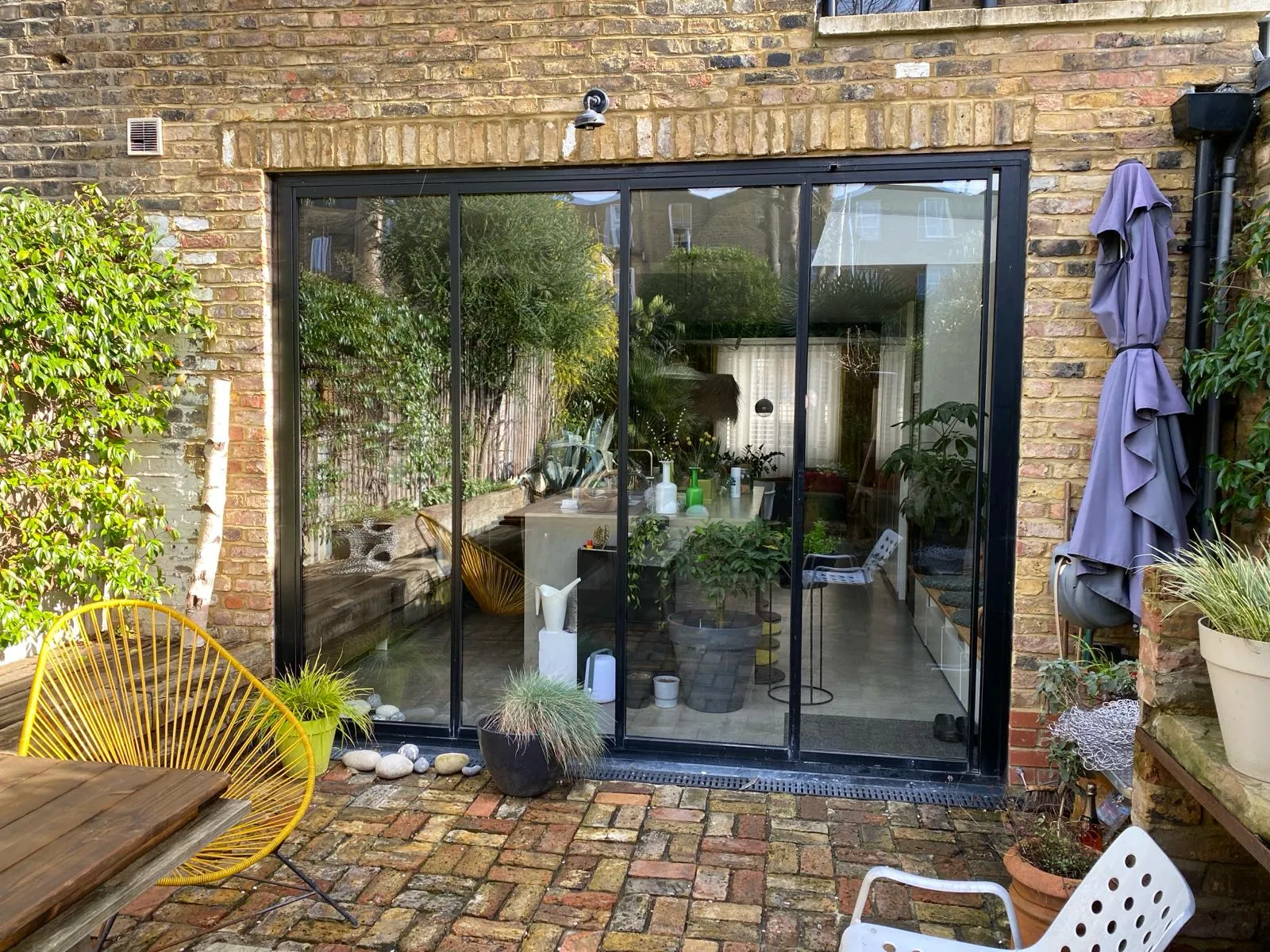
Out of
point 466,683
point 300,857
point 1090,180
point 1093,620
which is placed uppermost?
point 1090,180

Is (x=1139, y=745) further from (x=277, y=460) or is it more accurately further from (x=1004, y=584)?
(x=277, y=460)

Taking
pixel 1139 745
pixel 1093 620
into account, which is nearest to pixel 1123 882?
pixel 1139 745

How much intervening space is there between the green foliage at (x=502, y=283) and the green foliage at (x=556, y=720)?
1.18 m

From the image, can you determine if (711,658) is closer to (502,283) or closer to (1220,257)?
(502,283)

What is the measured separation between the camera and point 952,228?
3.71 meters

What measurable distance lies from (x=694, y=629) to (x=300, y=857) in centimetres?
186

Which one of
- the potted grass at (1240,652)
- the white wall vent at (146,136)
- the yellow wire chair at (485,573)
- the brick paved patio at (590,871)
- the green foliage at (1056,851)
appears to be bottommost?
the brick paved patio at (590,871)

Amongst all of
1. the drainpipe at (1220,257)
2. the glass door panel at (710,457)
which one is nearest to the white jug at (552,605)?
the glass door panel at (710,457)

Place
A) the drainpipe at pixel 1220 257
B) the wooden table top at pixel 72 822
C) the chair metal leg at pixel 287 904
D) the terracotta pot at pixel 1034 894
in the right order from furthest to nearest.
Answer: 1. the drainpipe at pixel 1220 257
2. the chair metal leg at pixel 287 904
3. the terracotta pot at pixel 1034 894
4. the wooden table top at pixel 72 822

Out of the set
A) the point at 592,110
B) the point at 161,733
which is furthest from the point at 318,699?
the point at 592,110

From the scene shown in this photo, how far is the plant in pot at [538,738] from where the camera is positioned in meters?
3.56

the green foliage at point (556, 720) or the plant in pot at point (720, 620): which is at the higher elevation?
the plant in pot at point (720, 620)

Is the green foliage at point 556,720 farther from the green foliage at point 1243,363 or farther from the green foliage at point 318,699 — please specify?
the green foliage at point 1243,363

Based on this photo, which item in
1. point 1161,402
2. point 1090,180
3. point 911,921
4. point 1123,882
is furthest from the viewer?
point 1090,180
